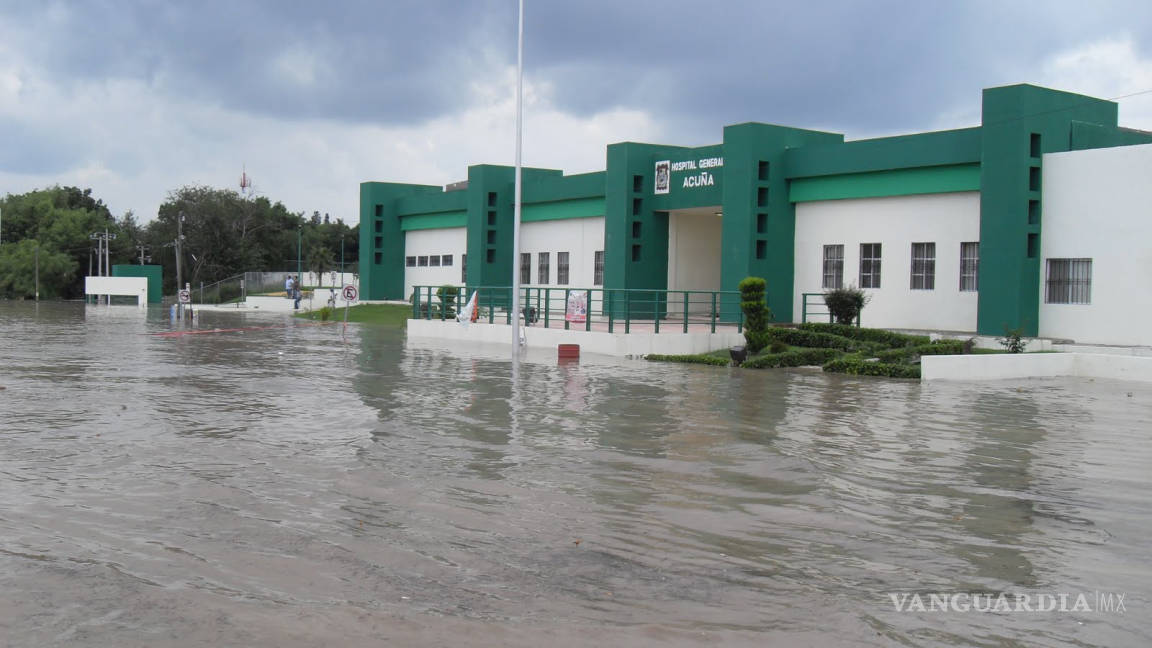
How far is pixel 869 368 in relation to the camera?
75.6 ft

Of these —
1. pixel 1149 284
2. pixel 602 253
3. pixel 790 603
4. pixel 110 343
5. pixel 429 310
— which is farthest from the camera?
pixel 602 253

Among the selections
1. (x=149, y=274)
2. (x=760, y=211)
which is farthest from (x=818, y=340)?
(x=149, y=274)

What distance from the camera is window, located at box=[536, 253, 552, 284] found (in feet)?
156

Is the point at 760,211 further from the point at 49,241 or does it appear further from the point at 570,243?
the point at 49,241

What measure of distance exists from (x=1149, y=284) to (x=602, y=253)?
2288 centimetres

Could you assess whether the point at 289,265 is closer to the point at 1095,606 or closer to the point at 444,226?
the point at 444,226

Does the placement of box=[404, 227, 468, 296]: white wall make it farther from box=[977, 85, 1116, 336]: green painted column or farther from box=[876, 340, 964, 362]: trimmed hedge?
box=[876, 340, 964, 362]: trimmed hedge

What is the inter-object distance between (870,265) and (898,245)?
1.28 m

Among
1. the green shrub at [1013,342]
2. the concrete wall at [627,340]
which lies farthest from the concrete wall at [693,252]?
the green shrub at [1013,342]

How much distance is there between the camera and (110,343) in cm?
3008

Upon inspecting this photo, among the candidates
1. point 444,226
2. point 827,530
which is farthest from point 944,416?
point 444,226

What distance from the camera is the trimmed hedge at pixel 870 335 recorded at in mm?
25875

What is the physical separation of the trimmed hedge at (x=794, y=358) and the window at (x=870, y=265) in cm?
716

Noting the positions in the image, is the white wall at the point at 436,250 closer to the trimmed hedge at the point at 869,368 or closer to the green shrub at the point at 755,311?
the green shrub at the point at 755,311
